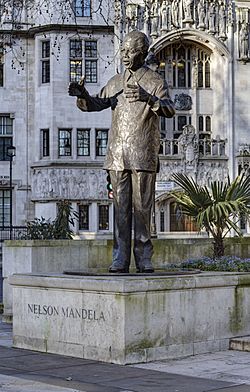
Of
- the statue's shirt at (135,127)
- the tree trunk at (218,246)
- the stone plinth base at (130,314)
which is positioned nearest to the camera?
the stone plinth base at (130,314)

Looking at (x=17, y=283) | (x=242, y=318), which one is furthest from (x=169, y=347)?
(x=17, y=283)

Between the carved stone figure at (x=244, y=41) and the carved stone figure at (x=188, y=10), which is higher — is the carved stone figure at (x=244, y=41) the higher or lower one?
the lower one

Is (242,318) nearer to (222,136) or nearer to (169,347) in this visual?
(169,347)

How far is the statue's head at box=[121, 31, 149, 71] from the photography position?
11352 mm

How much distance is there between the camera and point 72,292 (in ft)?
36.0

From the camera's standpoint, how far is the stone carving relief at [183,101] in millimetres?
44688

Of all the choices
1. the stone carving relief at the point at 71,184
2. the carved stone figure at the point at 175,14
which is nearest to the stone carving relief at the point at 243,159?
the stone carving relief at the point at 71,184

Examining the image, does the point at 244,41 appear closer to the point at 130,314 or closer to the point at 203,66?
the point at 203,66

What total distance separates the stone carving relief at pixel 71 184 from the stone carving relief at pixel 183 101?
18.8 ft

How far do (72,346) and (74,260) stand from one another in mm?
4567

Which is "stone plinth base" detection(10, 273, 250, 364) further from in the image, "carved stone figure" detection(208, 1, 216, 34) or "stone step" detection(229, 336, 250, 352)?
"carved stone figure" detection(208, 1, 216, 34)

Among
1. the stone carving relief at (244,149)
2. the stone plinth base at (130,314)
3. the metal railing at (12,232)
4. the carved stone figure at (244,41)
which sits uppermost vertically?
the carved stone figure at (244,41)

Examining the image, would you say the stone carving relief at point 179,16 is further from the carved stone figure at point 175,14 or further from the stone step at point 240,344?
the stone step at point 240,344

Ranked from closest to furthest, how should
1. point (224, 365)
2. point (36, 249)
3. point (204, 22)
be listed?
point (224, 365), point (36, 249), point (204, 22)
